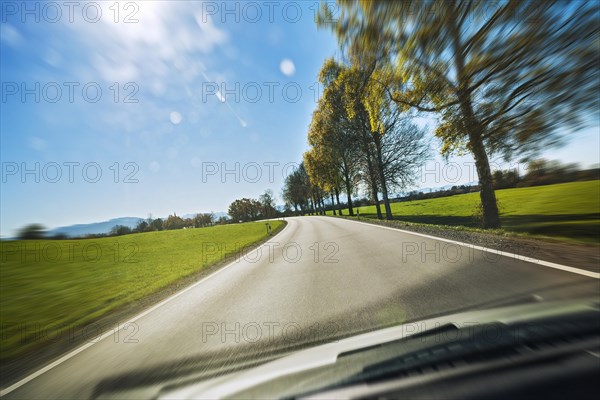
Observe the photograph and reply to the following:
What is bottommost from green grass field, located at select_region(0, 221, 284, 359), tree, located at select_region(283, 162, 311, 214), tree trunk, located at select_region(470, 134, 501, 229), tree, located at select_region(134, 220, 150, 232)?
green grass field, located at select_region(0, 221, 284, 359)

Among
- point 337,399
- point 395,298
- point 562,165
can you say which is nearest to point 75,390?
point 337,399

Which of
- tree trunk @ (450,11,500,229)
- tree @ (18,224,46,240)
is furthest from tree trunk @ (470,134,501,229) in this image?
tree @ (18,224,46,240)

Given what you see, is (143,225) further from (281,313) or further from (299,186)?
(281,313)

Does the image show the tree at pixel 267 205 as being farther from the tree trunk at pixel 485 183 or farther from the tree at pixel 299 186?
the tree trunk at pixel 485 183

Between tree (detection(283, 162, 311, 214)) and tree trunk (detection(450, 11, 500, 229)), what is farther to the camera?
tree (detection(283, 162, 311, 214))

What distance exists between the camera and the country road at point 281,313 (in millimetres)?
3016

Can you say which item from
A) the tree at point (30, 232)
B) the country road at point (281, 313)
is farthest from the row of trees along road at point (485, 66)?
the tree at point (30, 232)

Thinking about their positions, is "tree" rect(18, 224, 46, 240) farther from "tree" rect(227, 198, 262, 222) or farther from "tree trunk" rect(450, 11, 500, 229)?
"tree" rect(227, 198, 262, 222)

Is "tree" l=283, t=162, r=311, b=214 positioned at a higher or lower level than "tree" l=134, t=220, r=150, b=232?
higher

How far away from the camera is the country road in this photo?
302 centimetres

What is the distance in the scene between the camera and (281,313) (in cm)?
403

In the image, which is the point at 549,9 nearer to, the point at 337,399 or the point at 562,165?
the point at 562,165

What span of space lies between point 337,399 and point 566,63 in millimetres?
6158

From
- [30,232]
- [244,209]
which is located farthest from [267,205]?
[30,232]
